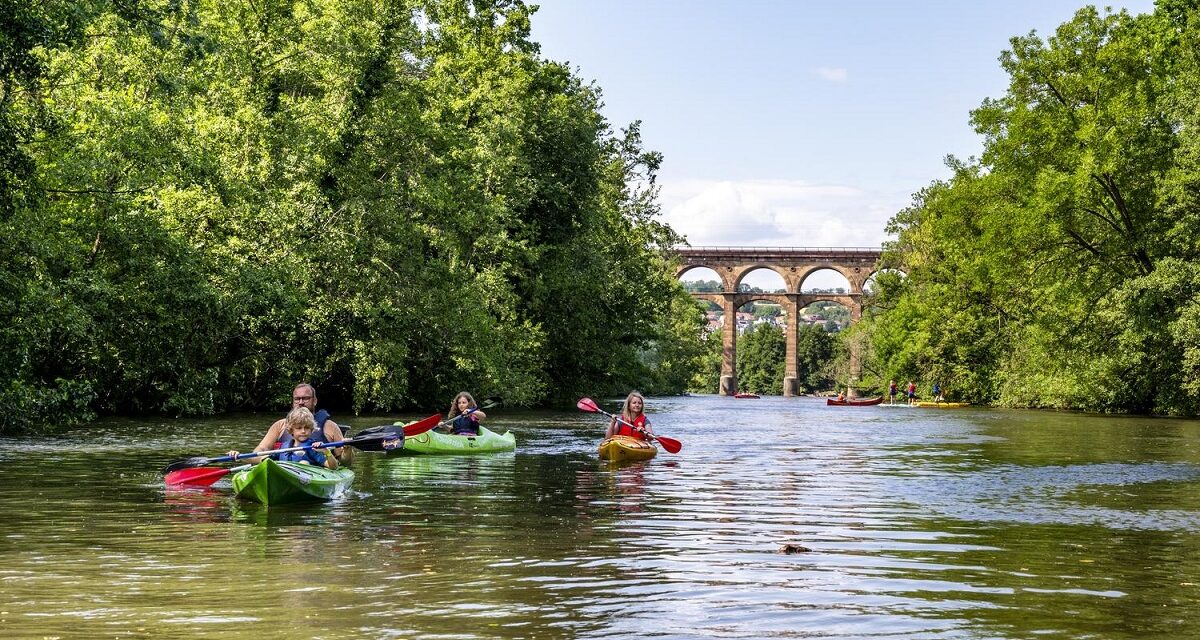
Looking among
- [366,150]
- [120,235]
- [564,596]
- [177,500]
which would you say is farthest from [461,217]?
[564,596]

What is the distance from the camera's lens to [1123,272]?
3675cm

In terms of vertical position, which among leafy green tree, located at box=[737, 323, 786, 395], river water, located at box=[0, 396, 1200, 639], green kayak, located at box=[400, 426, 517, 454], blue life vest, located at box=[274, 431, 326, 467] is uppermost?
leafy green tree, located at box=[737, 323, 786, 395]

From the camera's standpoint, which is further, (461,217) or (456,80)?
(456,80)

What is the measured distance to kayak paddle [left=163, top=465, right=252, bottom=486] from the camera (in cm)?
1255

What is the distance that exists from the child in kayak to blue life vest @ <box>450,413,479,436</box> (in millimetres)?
6758

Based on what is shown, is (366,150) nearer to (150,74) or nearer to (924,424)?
(150,74)

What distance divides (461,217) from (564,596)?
25.6 metres

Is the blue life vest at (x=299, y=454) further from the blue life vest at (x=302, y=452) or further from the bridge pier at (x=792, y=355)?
the bridge pier at (x=792, y=355)

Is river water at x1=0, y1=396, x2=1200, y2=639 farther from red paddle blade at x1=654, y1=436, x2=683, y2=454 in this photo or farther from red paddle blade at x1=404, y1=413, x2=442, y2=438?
red paddle blade at x1=654, y1=436, x2=683, y2=454

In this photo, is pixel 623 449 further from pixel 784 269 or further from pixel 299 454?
pixel 784 269

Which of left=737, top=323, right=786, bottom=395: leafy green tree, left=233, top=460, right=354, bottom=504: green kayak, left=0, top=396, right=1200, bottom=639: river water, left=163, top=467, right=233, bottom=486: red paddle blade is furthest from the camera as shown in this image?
left=737, top=323, right=786, bottom=395: leafy green tree

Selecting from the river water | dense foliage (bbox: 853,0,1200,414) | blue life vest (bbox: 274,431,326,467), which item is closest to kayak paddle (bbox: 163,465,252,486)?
the river water

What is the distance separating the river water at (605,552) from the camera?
6469mm

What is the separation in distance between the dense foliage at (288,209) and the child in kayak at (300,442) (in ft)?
15.9
